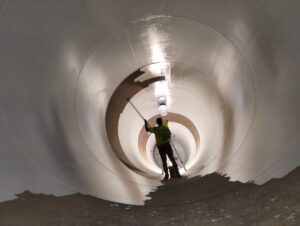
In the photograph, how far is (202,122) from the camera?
4.96 meters

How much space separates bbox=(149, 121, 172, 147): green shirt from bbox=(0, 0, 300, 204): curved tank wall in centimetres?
85

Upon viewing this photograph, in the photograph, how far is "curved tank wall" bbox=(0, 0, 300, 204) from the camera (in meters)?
2.65

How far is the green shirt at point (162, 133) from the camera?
4.68 metres

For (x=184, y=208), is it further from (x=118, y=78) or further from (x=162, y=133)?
(x=162, y=133)

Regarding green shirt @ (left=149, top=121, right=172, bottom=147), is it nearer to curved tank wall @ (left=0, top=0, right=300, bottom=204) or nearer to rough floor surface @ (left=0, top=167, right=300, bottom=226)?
curved tank wall @ (left=0, top=0, right=300, bottom=204)

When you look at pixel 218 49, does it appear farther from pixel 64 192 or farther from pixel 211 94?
pixel 64 192

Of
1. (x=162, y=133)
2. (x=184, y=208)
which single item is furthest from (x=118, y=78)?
(x=184, y=208)

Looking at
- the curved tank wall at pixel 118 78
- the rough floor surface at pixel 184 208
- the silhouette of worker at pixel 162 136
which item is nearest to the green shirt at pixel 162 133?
the silhouette of worker at pixel 162 136

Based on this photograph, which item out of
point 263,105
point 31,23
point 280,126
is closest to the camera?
point 31,23

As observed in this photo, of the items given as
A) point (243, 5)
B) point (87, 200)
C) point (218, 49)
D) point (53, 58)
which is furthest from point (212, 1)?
point (87, 200)

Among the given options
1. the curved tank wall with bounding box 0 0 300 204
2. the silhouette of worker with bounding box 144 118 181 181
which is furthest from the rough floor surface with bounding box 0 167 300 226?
the silhouette of worker with bounding box 144 118 181 181

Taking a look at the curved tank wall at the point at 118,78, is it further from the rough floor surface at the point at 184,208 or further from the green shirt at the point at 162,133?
the green shirt at the point at 162,133

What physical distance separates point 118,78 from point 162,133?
1.11 metres

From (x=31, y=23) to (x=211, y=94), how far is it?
2.25 meters
